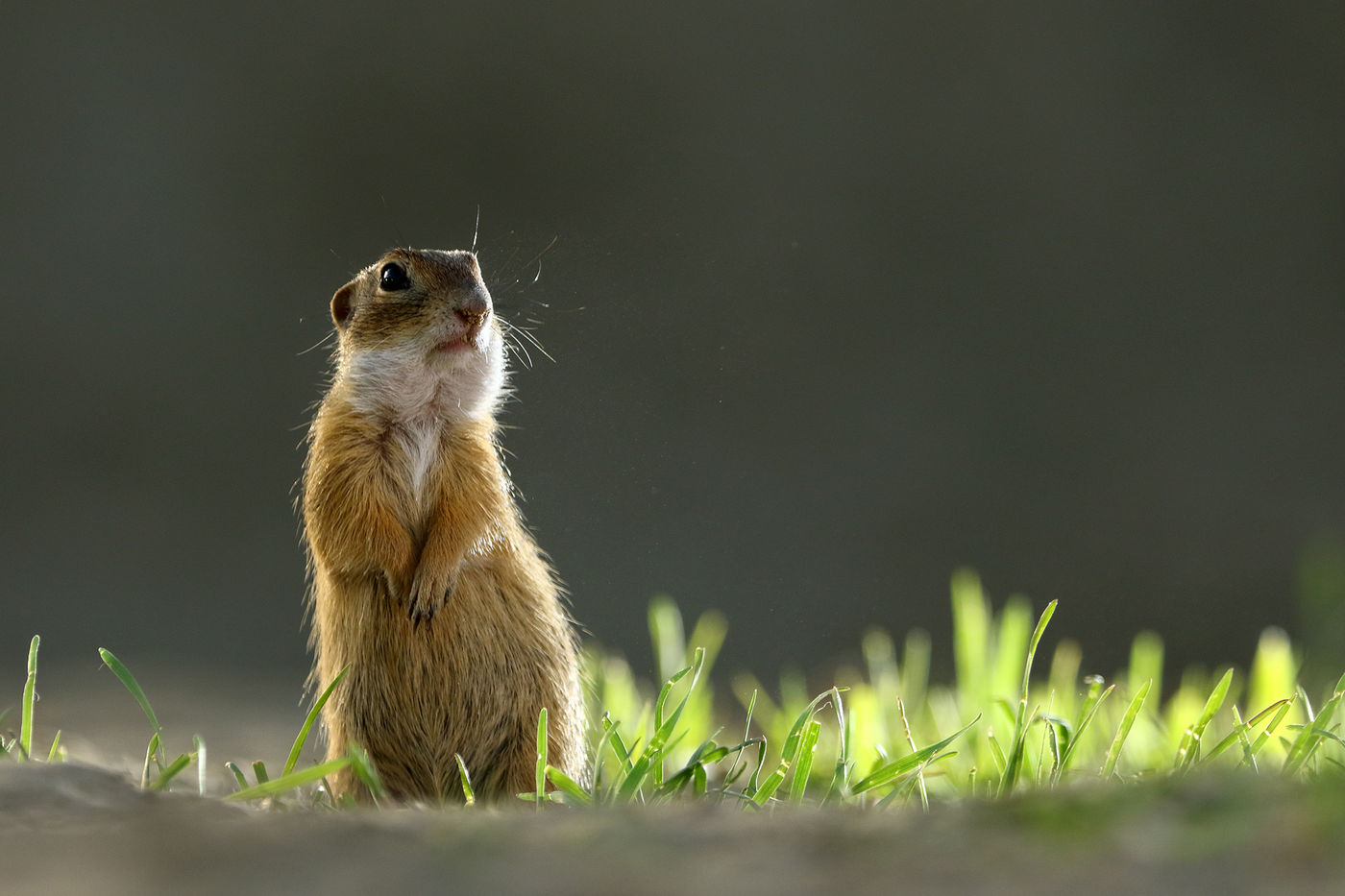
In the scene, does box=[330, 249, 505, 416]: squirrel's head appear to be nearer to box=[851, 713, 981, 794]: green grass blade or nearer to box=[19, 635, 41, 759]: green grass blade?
box=[19, 635, 41, 759]: green grass blade

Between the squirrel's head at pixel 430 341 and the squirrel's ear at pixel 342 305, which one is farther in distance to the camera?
the squirrel's ear at pixel 342 305

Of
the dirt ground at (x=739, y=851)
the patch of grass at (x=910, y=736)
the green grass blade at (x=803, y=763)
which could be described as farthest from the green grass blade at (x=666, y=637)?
the dirt ground at (x=739, y=851)

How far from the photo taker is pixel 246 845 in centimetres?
112

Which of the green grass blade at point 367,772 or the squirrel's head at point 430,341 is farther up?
the squirrel's head at point 430,341

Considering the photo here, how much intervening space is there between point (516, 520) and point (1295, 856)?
2040 mm

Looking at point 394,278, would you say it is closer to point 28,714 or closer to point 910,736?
point 28,714

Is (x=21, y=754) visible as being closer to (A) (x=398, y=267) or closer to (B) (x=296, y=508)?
(B) (x=296, y=508)

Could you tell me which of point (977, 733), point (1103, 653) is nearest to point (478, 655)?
point (977, 733)

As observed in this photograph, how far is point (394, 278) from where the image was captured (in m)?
2.78

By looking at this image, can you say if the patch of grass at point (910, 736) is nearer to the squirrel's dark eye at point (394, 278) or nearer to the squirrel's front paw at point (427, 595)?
the squirrel's front paw at point (427, 595)

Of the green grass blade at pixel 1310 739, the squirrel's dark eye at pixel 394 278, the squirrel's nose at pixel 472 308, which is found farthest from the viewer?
the squirrel's dark eye at pixel 394 278

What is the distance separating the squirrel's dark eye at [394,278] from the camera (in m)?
2.77

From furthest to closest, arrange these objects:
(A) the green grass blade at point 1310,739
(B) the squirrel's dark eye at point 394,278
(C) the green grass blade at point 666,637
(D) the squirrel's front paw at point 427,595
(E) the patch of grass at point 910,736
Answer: (C) the green grass blade at point 666,637 < (B) the squirrel's dark eye at point 394,278 < (D) the squirrel's front paw at point 427,595 < (E) the patch of grass at point 910,736 < (A) the green grass blade at point 1310,739

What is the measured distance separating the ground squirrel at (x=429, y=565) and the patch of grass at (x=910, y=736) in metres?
0.11
